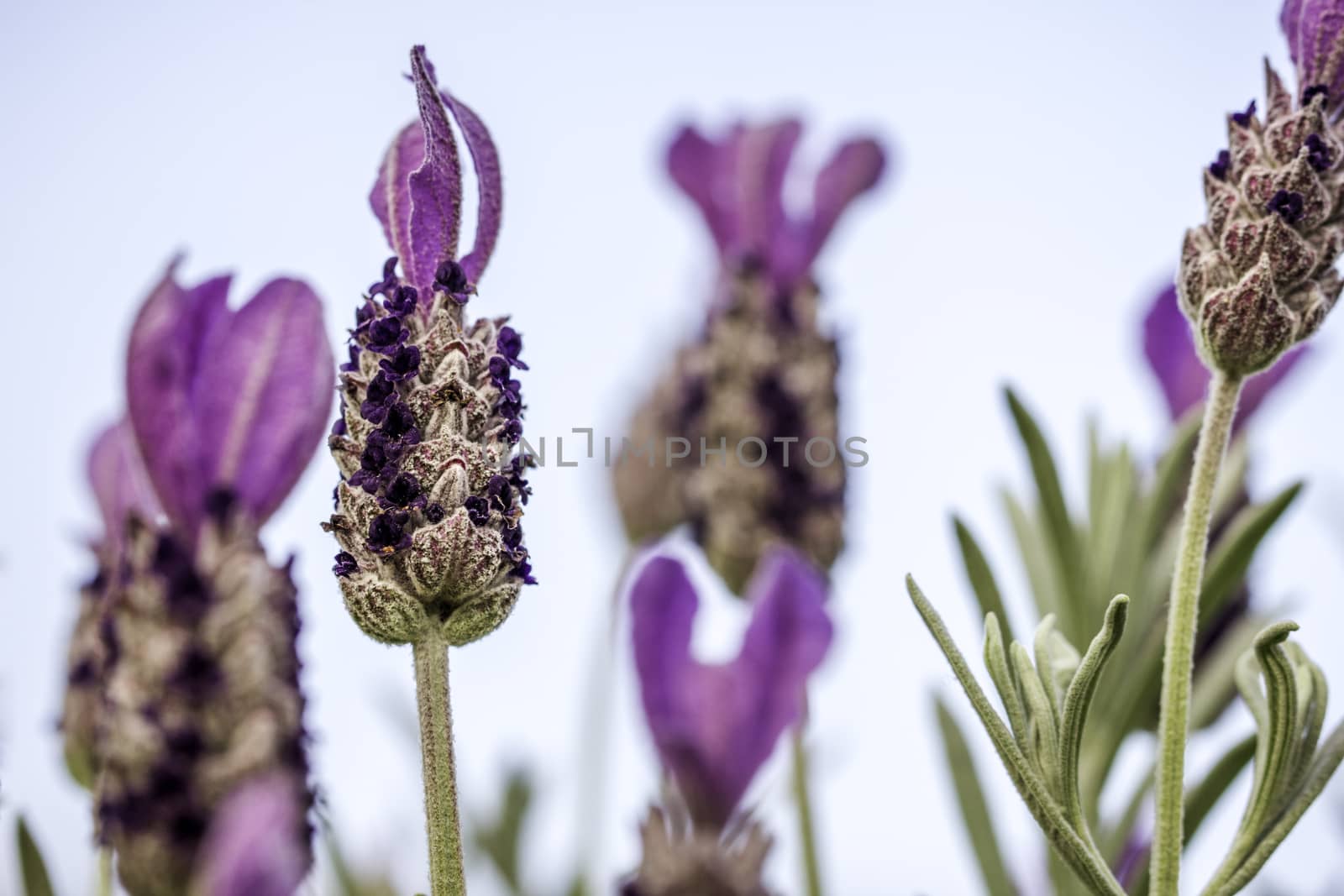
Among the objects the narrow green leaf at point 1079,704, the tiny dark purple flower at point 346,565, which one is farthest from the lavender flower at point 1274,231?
the tiny dark purple flower at point 346,565

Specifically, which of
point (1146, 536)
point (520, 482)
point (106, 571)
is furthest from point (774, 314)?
point (520, 482)

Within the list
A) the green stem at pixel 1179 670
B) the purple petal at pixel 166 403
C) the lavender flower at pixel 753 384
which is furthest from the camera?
the lavender flower at pixel 753 384

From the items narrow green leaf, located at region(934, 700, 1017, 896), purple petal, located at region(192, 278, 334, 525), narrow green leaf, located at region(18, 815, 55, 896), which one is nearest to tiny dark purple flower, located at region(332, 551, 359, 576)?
purple petal, located at region(192, 278, 334, 525)

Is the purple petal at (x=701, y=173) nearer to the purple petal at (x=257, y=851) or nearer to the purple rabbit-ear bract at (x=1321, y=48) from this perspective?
the purple rabbit-ear bract at (x=1321, y=48)

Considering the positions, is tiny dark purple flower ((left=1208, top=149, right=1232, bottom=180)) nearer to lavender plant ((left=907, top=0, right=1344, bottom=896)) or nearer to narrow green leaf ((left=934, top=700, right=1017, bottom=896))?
lavender plant ((left=907, top=0, right=1344, bottom=896))

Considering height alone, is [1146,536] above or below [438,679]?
above

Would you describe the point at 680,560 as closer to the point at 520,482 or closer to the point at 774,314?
the point at 520,482
